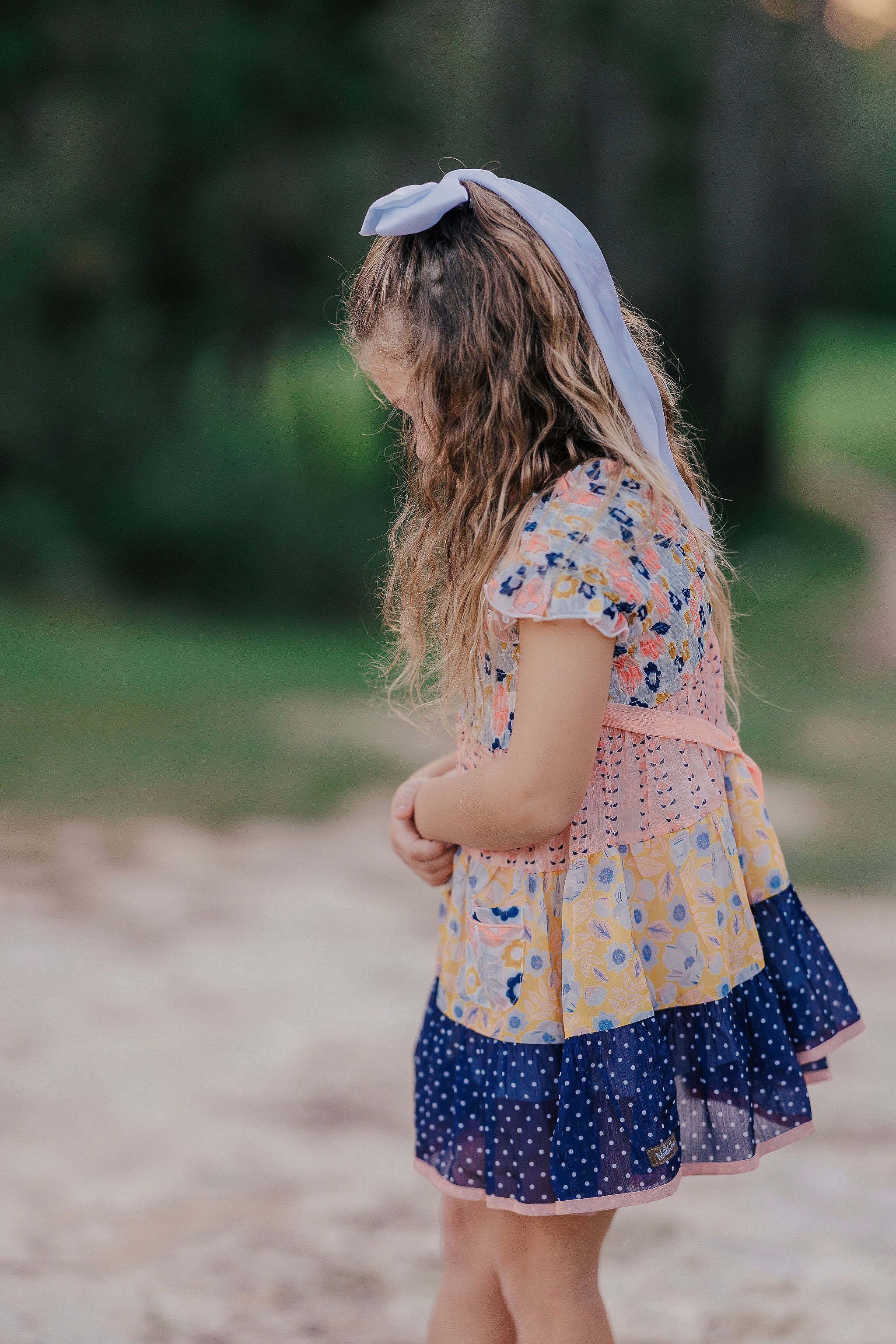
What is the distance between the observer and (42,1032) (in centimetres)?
271

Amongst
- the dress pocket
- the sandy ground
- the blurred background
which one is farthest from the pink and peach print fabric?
the blurred background

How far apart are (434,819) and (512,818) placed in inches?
5.2

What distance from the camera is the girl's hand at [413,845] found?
4.52 feet

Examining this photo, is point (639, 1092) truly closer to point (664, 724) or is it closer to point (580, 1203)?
point (580, 1203)

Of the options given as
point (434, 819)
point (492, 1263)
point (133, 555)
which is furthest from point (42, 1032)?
point (133, 555)

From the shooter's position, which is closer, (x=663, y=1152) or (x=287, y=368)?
(x=663, y=1152)

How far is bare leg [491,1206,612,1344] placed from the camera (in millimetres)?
1312

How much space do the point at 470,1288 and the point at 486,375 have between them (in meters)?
0.99

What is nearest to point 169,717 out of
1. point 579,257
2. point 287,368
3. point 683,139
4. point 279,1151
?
point 287,368

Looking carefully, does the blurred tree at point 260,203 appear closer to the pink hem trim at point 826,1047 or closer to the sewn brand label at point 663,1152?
the pink hem trim at point 826,1047

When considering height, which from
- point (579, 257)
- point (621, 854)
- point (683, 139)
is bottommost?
point (621, 854)

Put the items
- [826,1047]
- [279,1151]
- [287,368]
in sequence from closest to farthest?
1. [826,1047]
2. [279,1151]
3. [287,368]

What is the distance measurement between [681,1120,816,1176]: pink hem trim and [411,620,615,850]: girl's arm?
39cm

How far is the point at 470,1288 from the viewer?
4.73ft
